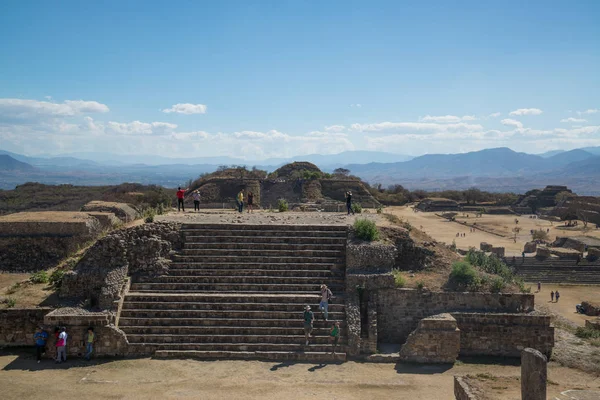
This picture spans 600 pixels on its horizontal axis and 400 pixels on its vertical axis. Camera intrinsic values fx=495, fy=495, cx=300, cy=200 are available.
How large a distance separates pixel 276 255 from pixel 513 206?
209ft

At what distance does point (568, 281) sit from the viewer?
1103 inches

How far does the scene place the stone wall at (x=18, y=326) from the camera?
12406 mm

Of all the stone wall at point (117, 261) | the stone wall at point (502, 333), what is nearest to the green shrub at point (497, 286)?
Answer: the stone wall at point (502, 333)

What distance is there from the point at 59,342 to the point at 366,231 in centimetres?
862

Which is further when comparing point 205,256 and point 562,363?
point 205,256

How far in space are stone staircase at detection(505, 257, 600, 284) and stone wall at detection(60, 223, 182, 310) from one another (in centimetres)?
2147

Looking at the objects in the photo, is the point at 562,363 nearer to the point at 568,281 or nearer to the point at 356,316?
the point at 356,316

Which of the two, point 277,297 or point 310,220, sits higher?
point 310,220

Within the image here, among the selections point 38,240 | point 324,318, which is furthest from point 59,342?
point 38,240

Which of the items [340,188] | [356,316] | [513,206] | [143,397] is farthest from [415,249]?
[513,206]

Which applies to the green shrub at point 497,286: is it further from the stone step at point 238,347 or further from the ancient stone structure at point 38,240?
the ancient stone structure at point 38,240

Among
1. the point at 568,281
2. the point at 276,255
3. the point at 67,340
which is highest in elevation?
the point at 276,255

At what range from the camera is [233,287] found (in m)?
13.8

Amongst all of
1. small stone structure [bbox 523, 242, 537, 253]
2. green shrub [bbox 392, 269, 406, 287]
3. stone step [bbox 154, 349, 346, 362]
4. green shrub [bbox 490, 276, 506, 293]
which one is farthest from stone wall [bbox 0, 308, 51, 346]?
small stone structure [bbox 523, 242, 537, 253]
